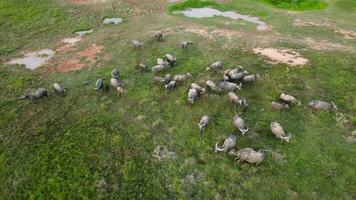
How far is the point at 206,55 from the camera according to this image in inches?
870

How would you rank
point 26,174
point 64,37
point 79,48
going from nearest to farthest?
point 26,174
point 79,48
point 64,37

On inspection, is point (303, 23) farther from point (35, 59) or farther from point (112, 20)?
point (35, 59)

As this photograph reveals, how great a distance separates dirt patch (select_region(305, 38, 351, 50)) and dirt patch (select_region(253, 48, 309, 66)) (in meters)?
1.78

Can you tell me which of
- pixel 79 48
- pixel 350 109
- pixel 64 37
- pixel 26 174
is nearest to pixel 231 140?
pixel 350 109

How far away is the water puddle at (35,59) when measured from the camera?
22195mm

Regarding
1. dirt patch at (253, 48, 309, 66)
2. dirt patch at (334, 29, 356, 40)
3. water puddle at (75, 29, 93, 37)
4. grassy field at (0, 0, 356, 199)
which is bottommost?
grassy field at (0, 0, 356, 199)

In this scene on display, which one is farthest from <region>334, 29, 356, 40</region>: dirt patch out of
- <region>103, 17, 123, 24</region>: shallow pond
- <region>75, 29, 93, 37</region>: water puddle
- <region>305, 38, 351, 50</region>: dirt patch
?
<region>75, 29, 93, 37</region>: water puddle

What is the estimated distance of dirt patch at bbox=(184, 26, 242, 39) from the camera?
81.3ft

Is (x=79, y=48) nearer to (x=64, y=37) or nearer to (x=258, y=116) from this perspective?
(x=64, y=37)

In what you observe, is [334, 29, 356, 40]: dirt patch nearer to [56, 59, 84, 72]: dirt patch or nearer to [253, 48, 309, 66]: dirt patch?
[253, 48, 309, 66]: dirt patch

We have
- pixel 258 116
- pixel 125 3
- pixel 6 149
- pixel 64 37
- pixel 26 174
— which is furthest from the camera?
pixel 125 3

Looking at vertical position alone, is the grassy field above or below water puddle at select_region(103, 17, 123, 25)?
below

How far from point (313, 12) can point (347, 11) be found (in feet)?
9.28

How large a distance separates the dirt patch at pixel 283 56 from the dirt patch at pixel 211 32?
297 centimetres
